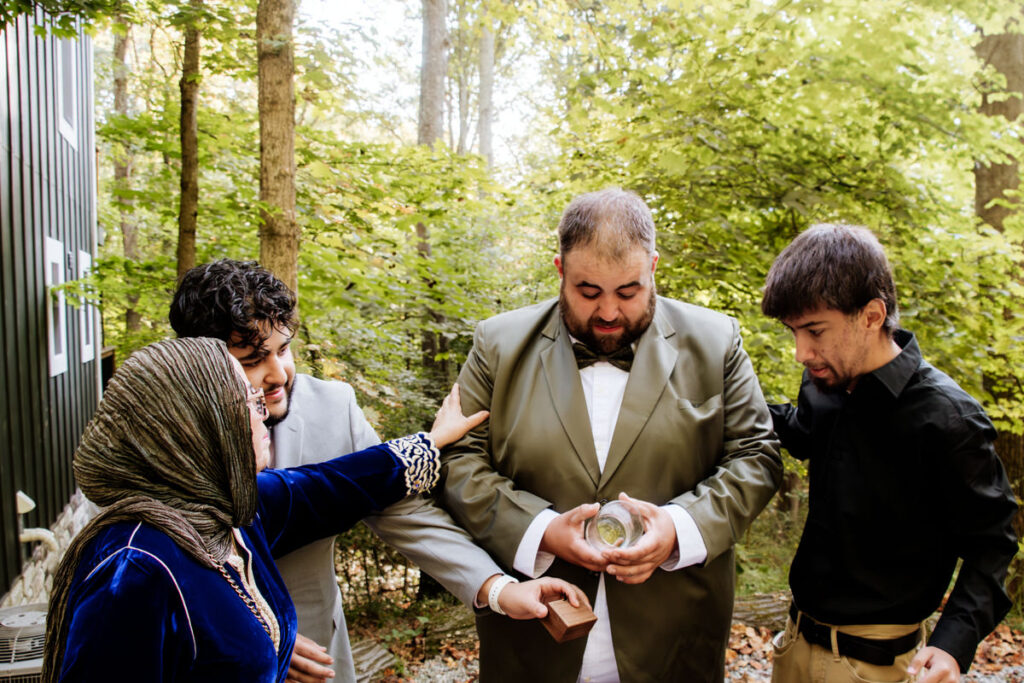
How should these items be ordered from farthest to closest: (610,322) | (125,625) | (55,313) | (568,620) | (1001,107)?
1. (55,313)
2. (1001,107)
3. (610,322)
4. (568,620)
5. (125,625)

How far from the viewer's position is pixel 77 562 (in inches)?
49.2

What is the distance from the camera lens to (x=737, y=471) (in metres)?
1.97

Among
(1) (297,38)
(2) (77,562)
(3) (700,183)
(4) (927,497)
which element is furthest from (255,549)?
(1) (297,38)

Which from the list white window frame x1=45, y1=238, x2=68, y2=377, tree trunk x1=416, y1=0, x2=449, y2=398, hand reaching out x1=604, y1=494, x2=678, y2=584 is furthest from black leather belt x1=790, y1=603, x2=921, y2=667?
tree trunk x1=416, y1=0, x2=449, y2=398

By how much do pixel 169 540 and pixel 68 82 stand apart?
8.92 m

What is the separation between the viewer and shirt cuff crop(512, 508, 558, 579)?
1.92 m

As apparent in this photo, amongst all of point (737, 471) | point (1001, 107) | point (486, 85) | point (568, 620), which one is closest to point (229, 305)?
point (568, 620)

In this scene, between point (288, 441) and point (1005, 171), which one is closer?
point (288, 441)

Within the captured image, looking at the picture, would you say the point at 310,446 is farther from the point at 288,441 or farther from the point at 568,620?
the point at 568,620

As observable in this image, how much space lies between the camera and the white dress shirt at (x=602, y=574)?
6.15 ft

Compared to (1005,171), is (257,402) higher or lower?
lower

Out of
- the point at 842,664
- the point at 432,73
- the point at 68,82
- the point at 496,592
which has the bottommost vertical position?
the point at 842,664

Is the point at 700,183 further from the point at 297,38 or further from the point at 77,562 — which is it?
the point at 77,562

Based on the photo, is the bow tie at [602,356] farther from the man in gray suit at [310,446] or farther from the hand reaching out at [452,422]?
the man in gray suit at [310,446]
